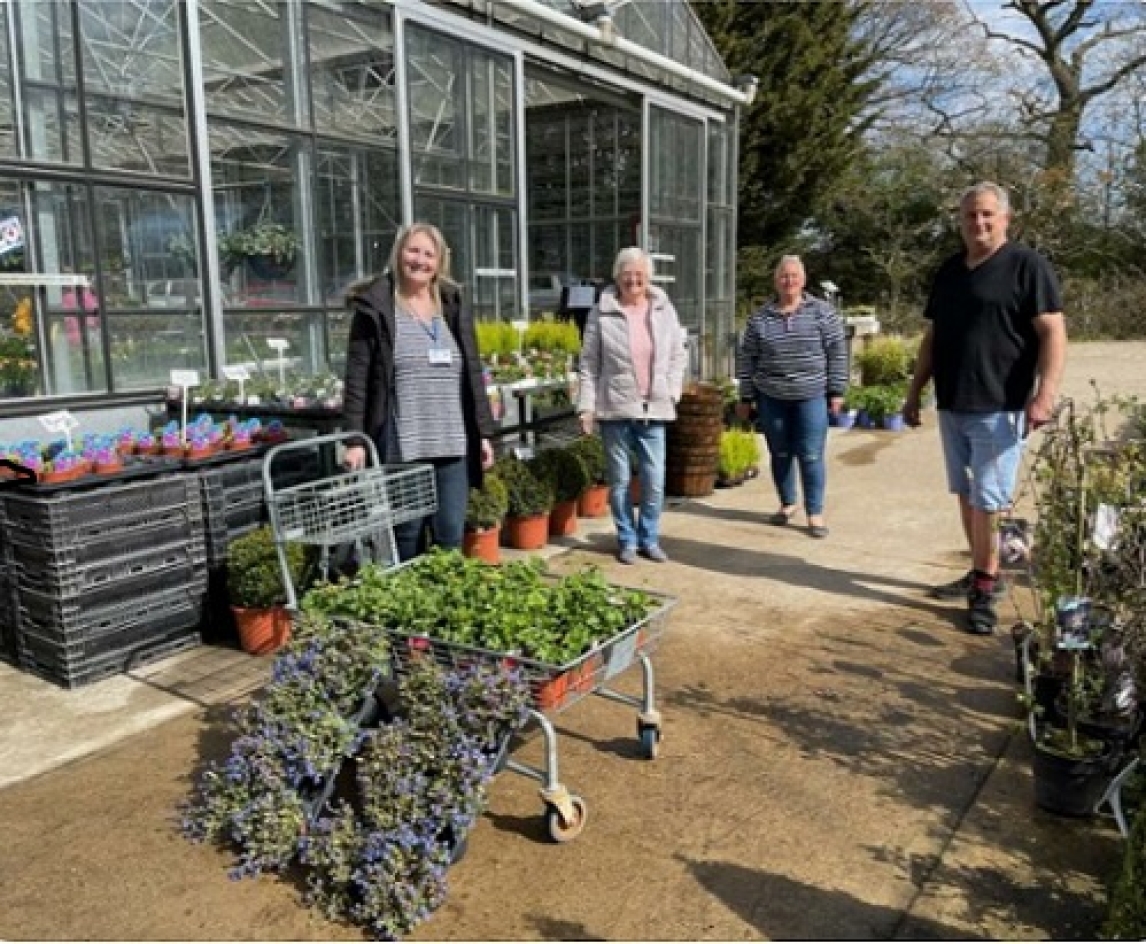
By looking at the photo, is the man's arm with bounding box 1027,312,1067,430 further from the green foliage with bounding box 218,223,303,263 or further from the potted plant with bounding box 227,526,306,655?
the green foliage with bounding box 218,223,303,263

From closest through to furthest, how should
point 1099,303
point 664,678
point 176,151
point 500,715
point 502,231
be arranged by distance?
point 500,715, point 664,678, point 176,151, point 502,231, point 1099,303

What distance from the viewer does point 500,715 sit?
226 cm

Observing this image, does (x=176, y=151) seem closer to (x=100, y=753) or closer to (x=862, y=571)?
(x=100, y=753)

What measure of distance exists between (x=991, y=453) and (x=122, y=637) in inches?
139

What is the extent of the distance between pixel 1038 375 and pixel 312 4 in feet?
15.2

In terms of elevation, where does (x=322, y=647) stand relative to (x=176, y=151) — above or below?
below

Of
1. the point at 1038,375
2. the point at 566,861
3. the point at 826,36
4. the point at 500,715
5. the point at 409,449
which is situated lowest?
the point at 566,861

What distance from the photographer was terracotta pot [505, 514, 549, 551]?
16.9 ft

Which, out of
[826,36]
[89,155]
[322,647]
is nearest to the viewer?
[322,647]

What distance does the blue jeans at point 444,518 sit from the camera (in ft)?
11.7

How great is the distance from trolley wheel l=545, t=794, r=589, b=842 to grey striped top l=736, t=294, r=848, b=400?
3.31 metres

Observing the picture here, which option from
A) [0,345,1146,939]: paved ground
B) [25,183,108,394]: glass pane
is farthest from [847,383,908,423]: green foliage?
[25,183,108,394]: glass pane

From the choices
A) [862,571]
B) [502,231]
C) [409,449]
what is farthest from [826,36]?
[409,449]

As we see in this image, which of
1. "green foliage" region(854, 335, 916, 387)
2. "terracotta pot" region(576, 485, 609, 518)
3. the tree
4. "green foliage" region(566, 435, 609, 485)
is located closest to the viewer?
"green foliage" region(566, 435, 609, 485)
